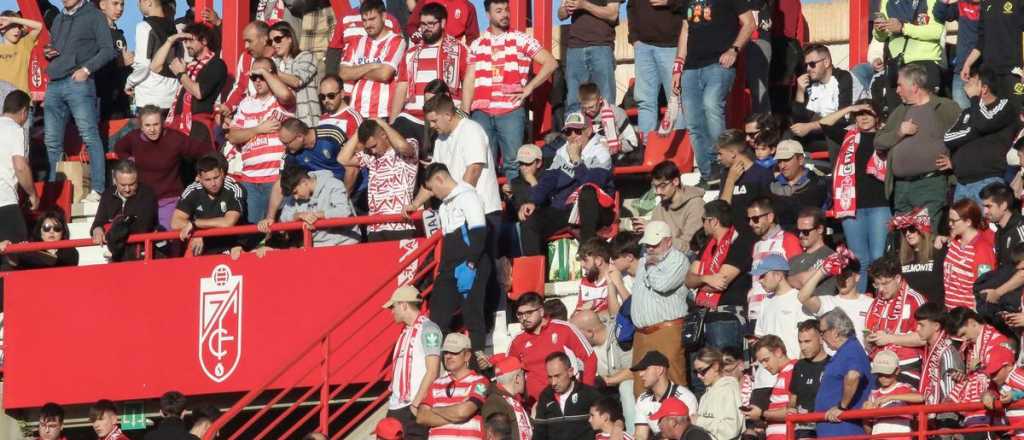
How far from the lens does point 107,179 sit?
67.4 feet

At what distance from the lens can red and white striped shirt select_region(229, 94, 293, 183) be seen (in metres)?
18.9

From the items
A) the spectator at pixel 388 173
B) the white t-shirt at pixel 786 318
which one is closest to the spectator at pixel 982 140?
the white t-shirt at pixel 786 318

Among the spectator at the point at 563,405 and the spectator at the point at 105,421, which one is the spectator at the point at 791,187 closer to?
the spectator at the point at 563,405

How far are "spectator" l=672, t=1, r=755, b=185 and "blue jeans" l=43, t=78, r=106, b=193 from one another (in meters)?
5.34

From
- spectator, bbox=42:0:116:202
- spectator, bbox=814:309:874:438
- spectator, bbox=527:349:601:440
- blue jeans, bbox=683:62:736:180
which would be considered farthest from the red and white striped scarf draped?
spectator, bbox=814:309:874:438

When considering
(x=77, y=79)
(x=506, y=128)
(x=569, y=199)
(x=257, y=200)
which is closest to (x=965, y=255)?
(x=569, y=199)

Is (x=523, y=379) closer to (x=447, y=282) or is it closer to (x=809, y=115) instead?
(x=447, y=282)

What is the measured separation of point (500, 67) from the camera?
62.1 ft

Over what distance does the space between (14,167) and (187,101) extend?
6.10 ft

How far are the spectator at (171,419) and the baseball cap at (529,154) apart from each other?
3.17m

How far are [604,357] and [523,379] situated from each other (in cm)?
106

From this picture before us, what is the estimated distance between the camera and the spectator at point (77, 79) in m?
20.3

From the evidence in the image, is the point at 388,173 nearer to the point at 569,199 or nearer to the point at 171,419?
the point at 569,199

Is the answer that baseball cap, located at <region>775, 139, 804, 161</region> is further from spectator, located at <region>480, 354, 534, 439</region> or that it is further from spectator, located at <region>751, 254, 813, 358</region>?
spectator, located at <region>480, 354, 534, 439</region>
